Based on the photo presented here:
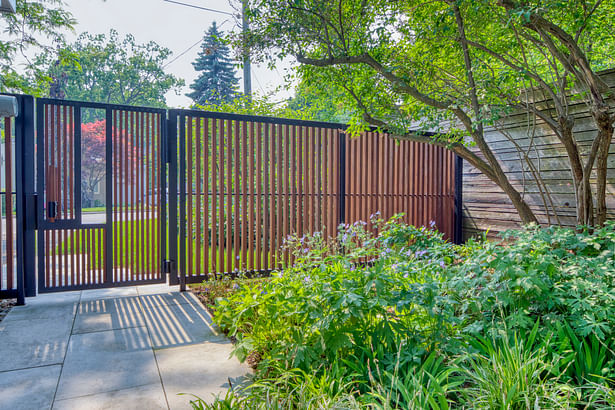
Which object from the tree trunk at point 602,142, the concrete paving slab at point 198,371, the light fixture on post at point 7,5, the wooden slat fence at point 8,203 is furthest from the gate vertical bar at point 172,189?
the tree trunk at point 602,142

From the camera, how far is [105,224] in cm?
393

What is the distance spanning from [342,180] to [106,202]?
2711 mm

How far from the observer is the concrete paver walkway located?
200 cm

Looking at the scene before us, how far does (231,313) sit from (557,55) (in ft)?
10.7

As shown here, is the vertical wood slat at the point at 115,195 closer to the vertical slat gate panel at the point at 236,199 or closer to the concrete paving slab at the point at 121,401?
the vertical slat gate panel at the point at 236,199

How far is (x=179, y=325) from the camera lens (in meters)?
3.11

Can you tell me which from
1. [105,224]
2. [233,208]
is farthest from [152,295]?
[233,208]

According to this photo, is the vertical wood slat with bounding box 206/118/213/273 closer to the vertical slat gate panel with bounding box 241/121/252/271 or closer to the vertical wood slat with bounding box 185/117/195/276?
the vertical wood slat with bounding box 185/117/195/276

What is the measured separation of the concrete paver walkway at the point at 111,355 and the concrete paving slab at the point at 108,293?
16 cm

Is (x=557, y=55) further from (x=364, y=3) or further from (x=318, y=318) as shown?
(x=318, y=318)

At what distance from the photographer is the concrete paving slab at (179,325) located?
2.82 meters

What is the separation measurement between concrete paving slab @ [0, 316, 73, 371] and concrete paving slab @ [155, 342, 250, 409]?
2.19ft

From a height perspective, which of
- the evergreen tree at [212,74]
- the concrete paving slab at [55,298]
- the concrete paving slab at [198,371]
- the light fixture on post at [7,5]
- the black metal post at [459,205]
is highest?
the evergreen tree at [212,74]


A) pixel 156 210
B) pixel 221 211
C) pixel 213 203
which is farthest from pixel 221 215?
pixel 156 210
